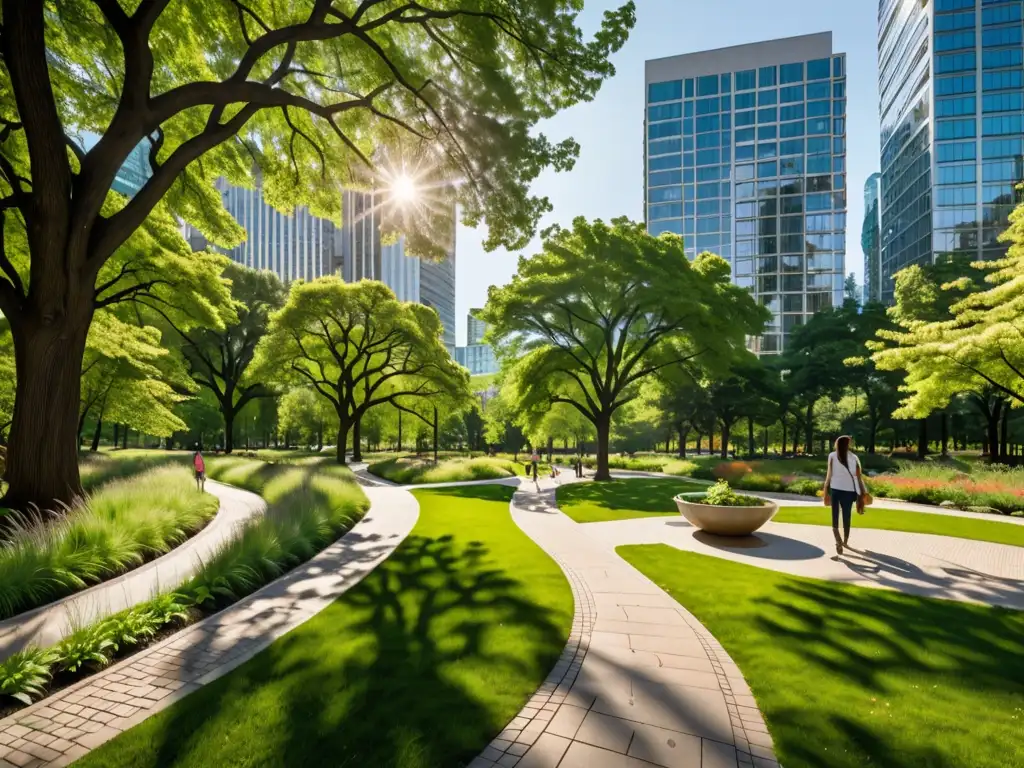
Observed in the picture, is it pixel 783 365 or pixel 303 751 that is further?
pixel 783 365

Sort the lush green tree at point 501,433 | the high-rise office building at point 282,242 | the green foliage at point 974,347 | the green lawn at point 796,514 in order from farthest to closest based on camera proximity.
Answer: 1. the high-rise office building at point 282,242
2. the lush green tree at point 501,433
3. the green foliage at point 974,347
4. the green lawn at point 796,514

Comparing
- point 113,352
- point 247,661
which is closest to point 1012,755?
point 247,661

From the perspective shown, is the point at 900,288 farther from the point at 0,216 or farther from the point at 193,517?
the point at 0,216

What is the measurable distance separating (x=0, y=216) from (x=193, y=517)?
7.15 meters

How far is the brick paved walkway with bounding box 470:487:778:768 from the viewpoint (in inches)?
129

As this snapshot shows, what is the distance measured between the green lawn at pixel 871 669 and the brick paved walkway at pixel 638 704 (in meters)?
0.23

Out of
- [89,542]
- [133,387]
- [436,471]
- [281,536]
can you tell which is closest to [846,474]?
[281,536]

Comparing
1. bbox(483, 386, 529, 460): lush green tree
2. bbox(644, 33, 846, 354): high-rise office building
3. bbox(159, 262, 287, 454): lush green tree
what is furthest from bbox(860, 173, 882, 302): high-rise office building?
bbox(159, 262, 287, 454): lush green tree

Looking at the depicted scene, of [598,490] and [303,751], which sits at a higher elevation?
[303,751]

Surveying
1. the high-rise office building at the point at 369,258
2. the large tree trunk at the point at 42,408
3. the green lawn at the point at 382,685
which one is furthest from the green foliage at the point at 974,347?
the high-rise office building at the point at 369,258

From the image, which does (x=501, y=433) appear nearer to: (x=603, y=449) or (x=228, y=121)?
(x=603, y=449)

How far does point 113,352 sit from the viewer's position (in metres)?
13.8

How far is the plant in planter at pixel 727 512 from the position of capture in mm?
9906

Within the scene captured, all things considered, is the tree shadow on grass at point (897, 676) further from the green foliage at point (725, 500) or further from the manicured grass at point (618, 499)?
the manicured grass at point (618, 499)
